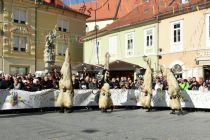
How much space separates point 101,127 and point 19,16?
29.8m

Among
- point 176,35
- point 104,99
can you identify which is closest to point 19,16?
point 176,35

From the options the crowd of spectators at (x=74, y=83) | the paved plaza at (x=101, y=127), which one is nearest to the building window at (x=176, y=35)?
the crowd of spectators at (x=74, y=83)

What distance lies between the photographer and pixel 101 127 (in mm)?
12141

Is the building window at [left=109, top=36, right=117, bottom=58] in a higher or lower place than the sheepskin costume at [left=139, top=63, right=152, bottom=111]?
higher

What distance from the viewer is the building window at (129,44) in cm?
3481

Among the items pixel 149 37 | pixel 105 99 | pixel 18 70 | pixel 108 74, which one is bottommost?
pixel 105 99

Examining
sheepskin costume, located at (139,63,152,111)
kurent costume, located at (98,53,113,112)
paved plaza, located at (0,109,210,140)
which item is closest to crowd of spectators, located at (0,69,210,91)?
kurent costume, located at (98,53,113,112)

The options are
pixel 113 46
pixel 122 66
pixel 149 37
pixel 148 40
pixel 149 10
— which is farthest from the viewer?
pixel 113 46

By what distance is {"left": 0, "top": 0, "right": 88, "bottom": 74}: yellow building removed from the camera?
38.6 meters

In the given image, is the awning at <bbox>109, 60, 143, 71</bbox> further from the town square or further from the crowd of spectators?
the crowd of spectators

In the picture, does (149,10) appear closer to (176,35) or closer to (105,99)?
(176,35)

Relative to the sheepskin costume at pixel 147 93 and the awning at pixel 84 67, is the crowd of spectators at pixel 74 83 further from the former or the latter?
the awning at pixel 84 67

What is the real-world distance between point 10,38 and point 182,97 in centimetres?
2479

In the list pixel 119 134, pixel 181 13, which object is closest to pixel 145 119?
pixel 119 134
